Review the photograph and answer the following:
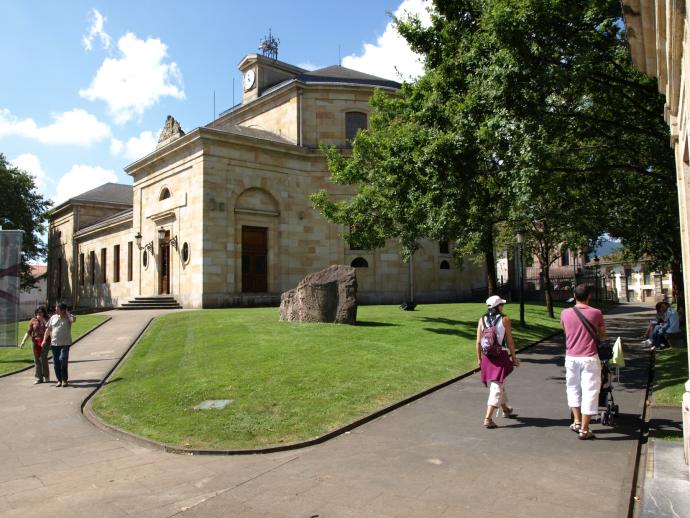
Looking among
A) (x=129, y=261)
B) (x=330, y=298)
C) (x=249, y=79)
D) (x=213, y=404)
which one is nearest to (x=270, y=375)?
(x=213, y=404)

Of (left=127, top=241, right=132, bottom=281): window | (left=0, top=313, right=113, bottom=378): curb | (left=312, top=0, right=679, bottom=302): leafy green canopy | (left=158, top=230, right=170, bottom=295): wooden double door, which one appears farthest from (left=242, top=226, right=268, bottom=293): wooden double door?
(left=127, top=241, right=132, bottom=281): window

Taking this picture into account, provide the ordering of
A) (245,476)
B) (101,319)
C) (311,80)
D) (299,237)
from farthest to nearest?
1. (311,80)
2. (299,237)
3. (101,319)
4. (245,476)

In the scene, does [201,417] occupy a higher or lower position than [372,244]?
lower

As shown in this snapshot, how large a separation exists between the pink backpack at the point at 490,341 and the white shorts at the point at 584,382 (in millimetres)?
966

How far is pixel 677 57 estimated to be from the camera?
4.75 metres

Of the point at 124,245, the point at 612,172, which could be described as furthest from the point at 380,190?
the point at 124,245

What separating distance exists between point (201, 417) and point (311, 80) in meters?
29.5

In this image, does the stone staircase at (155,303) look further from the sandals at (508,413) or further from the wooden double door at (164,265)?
the sandals at (508,413)

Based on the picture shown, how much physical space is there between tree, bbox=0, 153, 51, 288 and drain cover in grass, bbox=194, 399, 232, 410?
38467mm

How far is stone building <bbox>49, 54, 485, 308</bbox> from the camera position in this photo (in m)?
27.6

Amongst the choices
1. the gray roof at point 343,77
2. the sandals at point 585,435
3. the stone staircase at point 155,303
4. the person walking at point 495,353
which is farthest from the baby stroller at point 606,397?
the gray roof at point 343,77

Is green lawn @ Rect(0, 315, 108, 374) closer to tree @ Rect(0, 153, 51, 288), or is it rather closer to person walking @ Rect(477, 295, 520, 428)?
person walking @ Rect(477, 295, 520, 428)

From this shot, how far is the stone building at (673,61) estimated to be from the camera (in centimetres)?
434

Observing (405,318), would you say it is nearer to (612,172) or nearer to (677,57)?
(612,172)
